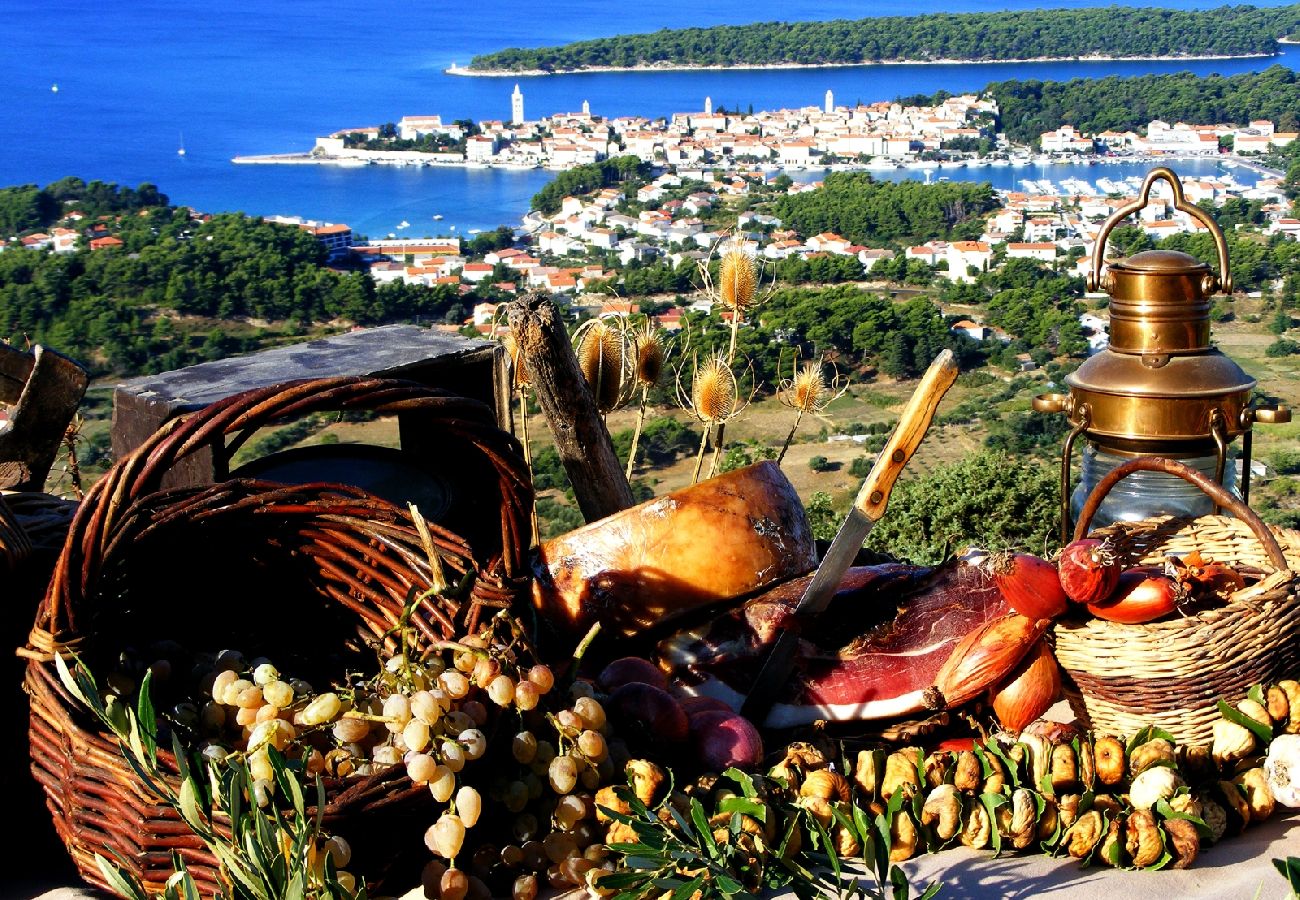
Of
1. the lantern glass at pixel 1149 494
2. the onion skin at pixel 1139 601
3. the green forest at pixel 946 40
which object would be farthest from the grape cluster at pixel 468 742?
the green forest at pixel 946 40

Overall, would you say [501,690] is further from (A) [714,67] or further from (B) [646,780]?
(A) [714,67]

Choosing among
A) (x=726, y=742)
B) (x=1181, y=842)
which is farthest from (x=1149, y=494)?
(x=726, y=742)

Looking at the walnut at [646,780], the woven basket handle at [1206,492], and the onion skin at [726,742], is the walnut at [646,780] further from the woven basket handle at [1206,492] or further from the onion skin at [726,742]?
the woven basket handle at [1206,492]

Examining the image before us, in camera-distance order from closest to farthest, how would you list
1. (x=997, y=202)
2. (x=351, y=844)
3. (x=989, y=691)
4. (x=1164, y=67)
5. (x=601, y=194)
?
(x=351, y=844)
(x=989, y=691)
(x=997, y=202)
(x=601, y=194)
(x=1164, y=67)

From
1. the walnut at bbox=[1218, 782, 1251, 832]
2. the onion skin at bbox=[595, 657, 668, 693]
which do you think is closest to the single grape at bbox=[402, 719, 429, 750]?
the onion skin at bbox=[595, 657, 668, 693]

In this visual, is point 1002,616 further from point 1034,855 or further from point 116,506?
point 116,506

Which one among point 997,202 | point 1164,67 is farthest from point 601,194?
point 1164,67
